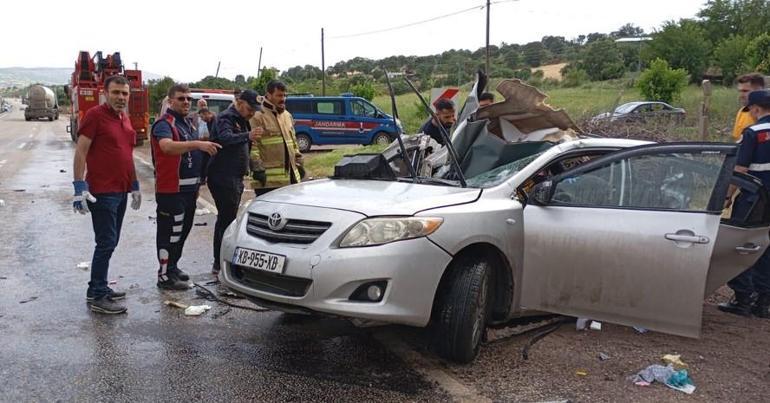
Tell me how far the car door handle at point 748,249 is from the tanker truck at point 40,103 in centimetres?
5078

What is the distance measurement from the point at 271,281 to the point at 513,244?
1515 mm

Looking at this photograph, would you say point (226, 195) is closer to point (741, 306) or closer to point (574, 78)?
point (741, 306)

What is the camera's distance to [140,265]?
6242 millimetres

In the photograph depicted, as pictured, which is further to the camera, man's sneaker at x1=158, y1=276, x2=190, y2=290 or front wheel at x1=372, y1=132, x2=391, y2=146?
front wheel at x1=372, y1=132, x2=391, y2=146

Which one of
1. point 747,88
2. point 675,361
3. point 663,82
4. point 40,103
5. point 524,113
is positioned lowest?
point 675,361

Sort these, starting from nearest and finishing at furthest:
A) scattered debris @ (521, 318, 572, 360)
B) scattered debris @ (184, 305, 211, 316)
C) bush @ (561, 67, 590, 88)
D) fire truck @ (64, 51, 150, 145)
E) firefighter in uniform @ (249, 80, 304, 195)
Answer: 1. scattered debris @ (521, 318, 572, 360)
2. scattered debris @ (184, 305, 211, 316)
3. firefighter in uniform @ (249, 80, 304, 195)
4. fire truck @ (64, 51, 150, 145)
5. bush @ (561, 67, 590, 88)

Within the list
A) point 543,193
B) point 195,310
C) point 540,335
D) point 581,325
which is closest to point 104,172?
point 195,310

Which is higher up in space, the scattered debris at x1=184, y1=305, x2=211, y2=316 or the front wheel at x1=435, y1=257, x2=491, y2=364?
the front wheel at x1=435, y1=257, x2=491, y2=364

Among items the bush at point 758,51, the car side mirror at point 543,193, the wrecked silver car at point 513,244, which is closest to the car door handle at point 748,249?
the wrecked silver car at point 513,244

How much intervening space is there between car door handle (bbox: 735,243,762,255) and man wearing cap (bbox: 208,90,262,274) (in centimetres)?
384

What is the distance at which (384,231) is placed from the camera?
11.8 feet

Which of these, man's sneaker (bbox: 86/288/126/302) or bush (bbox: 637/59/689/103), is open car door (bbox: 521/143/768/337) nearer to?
man's sneaker (bbox: 86/288/126/302)

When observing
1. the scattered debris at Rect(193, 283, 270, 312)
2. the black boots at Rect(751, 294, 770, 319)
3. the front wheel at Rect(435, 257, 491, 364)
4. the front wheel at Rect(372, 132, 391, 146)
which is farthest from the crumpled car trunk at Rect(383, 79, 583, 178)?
the front wheel at Rect(372, 132, 391, 146)

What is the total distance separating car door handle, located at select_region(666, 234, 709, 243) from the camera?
3.69 meters
